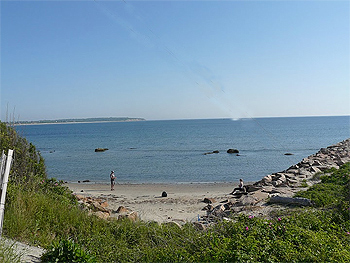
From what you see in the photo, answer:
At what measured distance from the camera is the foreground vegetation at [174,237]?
5578 millimetres

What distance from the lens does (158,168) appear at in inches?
1620

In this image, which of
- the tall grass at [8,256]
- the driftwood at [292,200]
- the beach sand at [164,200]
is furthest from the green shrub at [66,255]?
the driftwood at [292,200]

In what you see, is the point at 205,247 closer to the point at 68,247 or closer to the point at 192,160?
the point at 68,247

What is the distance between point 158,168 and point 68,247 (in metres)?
35.7

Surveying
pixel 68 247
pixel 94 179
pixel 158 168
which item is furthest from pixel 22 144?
pixel 158 168

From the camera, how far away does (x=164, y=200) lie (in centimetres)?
2098

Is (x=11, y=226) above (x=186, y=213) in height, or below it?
above

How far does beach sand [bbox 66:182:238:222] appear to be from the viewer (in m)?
15.1

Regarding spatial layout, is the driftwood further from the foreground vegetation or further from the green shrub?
the green shrub

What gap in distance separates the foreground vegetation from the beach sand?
10.2ft

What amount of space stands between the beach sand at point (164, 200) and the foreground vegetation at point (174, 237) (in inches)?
122

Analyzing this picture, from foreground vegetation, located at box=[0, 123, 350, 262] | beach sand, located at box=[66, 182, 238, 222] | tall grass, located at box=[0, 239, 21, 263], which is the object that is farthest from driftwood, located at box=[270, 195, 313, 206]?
tall grass, located at box=[0, 239, 21, 263]

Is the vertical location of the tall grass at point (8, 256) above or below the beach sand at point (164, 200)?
above

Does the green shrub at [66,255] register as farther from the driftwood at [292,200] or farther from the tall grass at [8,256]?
the driftwood at [292,200]
